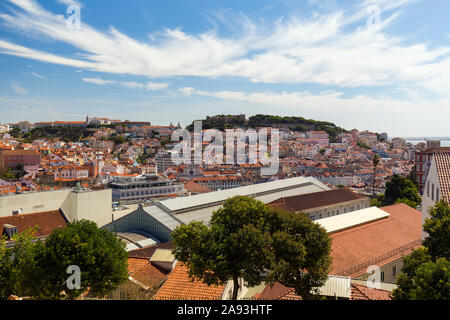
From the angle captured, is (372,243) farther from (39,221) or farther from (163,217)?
(39,221)

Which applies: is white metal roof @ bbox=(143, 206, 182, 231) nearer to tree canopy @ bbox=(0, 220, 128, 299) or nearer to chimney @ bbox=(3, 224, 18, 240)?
chimney @ bbox=(3, 224, 18, 240)

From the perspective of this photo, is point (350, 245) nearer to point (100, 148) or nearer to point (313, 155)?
point (313, 155)

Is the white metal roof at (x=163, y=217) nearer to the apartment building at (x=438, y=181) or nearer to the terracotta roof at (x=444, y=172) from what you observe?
the apartment building at (x=438, y=181)

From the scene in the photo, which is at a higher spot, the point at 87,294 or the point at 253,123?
the point at 253,123

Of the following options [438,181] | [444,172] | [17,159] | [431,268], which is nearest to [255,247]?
[431,268]

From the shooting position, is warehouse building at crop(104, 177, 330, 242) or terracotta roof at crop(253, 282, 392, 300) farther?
warehouse building at crop(104, 177, 330, 242)

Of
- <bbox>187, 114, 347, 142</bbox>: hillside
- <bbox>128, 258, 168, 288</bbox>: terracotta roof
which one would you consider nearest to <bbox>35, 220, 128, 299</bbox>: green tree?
<bbox>128, 258, 168, 288</bbox>: terracotta roof

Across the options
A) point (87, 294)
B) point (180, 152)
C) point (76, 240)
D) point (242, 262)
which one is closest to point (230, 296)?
point (242, 262)
